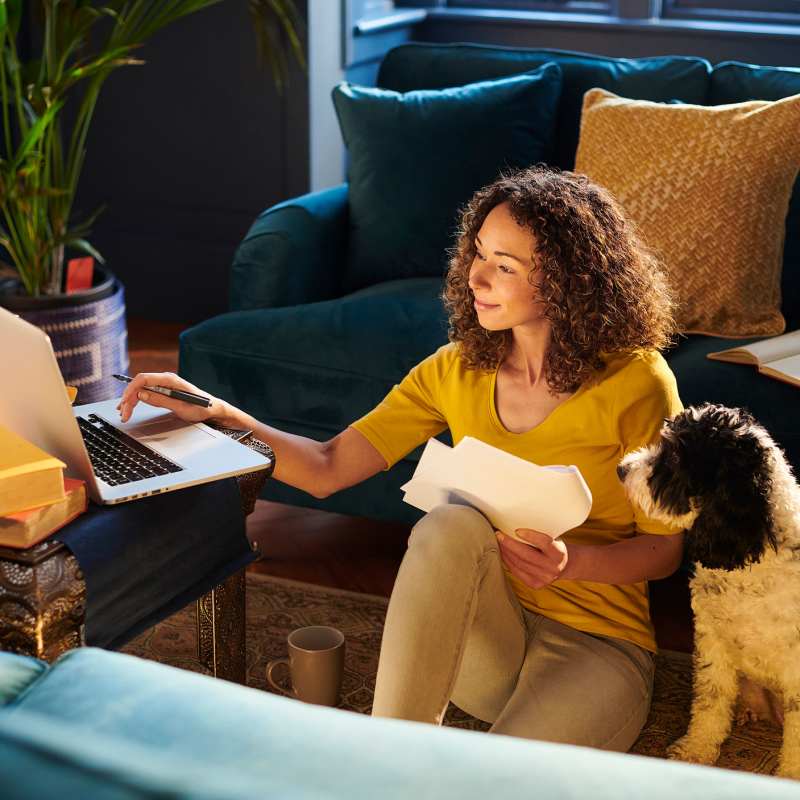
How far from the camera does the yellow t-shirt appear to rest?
1766 millimetres

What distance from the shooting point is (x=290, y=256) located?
9.51 ft

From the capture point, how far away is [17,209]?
3.29 m

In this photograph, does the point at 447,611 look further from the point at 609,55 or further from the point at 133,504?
the point at 609,55

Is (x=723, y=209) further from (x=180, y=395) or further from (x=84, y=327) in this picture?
(x=84, y=327)

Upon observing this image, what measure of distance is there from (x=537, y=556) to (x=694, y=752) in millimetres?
573

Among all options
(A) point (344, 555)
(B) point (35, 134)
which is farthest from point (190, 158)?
(A) point (344, 555)

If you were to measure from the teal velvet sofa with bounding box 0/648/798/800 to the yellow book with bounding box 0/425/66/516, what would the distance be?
2.72ft

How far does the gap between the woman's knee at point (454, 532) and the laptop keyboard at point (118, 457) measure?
334 mm

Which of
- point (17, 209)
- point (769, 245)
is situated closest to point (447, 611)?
point (769, 245)

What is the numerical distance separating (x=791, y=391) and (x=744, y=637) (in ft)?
2.29

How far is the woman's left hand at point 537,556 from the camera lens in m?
1.61

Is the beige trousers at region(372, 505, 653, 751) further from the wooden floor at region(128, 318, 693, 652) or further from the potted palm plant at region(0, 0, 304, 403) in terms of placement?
the potted palm plant at region(0, 0, 304, 403)

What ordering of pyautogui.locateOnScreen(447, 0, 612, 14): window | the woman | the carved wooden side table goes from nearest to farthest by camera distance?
1. the carved wooden side table
2. the woman
3. pyautogui.locateOnScreen(447, 0, 612, 14): window

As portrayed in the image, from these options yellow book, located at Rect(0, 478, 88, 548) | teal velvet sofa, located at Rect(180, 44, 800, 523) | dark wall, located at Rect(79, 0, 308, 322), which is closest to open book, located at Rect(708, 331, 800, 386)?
teal velvet sofa, located at Rect(180, 44, 800, 523)
